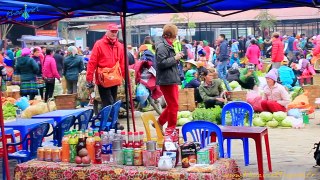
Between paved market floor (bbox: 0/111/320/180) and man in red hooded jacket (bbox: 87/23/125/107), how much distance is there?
6.74 ft

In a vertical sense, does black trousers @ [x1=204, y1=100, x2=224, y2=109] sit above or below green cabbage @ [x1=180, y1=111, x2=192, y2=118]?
above

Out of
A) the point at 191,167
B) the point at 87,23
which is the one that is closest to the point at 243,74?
the point at 191,167

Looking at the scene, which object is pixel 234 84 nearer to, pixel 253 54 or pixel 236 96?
pixel 236 96

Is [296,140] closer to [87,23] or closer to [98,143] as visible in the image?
[98,143]

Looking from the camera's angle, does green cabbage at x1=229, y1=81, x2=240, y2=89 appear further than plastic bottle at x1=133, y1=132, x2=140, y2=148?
Yes

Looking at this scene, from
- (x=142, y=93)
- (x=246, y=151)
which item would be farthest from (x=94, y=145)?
(x=142, y=93)

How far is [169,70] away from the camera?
9.86 meters

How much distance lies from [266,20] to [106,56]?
31.5m

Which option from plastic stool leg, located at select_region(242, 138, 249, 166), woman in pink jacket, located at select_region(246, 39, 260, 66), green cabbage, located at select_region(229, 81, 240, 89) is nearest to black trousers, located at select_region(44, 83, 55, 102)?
green cabbage, located at select_region(229, 81, 240, 89)

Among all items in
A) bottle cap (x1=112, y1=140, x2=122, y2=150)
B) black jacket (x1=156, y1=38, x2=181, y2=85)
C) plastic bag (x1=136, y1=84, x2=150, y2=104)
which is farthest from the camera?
plastic bag (x1=136, y1=84, x2=150, y2=104)

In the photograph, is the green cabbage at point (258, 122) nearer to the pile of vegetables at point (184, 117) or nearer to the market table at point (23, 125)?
the pile of vegetables at point (184, 117)

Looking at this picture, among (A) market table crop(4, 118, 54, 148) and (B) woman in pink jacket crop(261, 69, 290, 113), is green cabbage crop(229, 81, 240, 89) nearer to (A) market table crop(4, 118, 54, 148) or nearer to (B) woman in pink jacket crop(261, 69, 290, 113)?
(B) woman in pink jacket crop(261, 69, 290, 113)

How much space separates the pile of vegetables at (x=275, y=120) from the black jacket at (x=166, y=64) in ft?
13.2

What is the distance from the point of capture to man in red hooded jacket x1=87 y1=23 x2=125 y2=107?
37.9 feet
